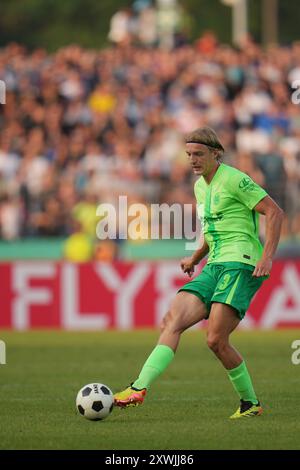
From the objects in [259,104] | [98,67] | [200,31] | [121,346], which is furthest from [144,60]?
[200,31]

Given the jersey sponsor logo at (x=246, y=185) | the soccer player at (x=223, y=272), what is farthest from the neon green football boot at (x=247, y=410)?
the jersey sponsor logo at (x=246, y=185)

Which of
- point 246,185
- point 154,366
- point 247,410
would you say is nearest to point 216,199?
point 246,185

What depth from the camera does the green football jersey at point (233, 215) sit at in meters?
9.98

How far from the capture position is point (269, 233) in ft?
32.2

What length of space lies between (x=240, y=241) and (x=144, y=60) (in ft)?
51.8

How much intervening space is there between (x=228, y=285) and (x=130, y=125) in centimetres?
1452

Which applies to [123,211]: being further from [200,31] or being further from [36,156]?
[200,31]

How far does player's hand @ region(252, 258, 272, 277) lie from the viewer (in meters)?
9.67

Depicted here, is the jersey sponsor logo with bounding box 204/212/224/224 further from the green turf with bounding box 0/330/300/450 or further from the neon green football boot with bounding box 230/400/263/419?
the green turf with bounding box 0/330/300/450

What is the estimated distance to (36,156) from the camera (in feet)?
76.1

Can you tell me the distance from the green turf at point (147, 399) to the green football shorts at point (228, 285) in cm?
94

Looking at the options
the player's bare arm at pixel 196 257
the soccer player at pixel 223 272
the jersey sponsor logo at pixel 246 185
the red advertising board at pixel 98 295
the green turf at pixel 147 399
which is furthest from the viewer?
the red advertising board at pixel 98 295

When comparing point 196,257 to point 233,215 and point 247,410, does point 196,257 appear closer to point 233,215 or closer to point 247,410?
point 233,215

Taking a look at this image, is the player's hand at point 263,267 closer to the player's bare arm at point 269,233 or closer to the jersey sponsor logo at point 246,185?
the player's bare arm at point 269,233
